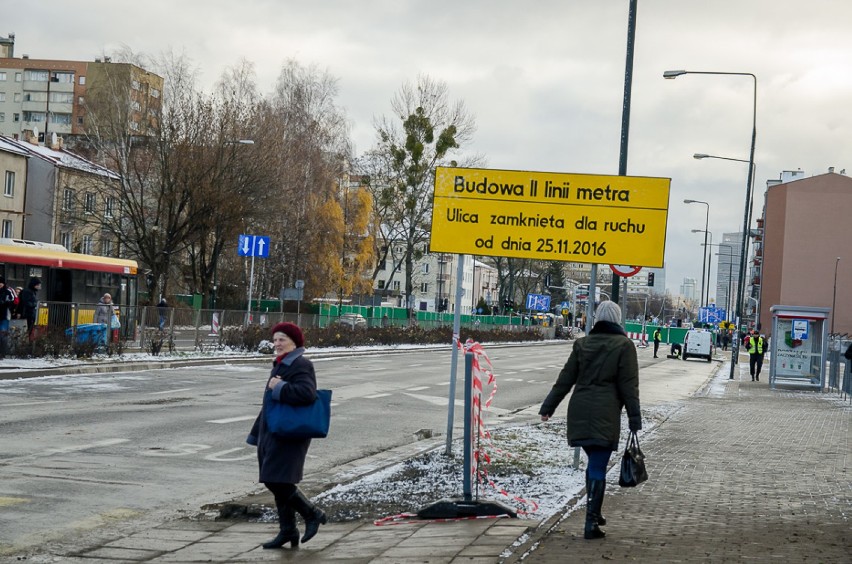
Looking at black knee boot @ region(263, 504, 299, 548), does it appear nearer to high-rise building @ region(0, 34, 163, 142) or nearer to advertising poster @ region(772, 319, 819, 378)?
advertising poster @ region(772, 319, 819, 378)

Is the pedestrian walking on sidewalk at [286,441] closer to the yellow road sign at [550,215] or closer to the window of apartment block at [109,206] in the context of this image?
the yellow road sign at [550,215]

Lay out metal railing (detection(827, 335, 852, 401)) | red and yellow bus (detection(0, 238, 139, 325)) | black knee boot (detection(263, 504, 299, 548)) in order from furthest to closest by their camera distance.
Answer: red and yellow bus (detection(0, 238, 139, 325))
metal railing (detection(827, 335, 852, 401))
black knee boot (detection(263, 504, 299, 548))

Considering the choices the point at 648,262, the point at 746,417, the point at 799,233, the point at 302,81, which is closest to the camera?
the point at 648,262

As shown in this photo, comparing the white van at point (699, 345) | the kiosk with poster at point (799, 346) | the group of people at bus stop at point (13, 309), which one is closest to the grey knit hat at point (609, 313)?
the group of people at bus stop at point (13, 309)

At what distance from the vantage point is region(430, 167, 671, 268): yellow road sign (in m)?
11.7

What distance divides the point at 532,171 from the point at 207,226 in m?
39.1

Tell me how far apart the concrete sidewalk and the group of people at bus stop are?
54.5 feet

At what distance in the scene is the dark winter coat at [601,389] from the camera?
775 centimetres

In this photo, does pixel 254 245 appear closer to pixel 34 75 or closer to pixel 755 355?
pixel 755 355

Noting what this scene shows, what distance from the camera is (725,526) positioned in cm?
811

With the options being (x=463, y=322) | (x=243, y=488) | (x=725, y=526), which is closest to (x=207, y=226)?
(x=463, y=322)

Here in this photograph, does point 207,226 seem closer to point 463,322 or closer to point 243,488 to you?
point 463,322

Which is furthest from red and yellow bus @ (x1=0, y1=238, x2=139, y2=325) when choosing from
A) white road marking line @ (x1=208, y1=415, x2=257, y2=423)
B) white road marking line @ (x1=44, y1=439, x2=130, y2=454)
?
white road marking line @ (x1=44, y1=439, x2=130, y2=454)

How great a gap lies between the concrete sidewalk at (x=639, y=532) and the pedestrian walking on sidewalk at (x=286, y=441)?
0.28 m
